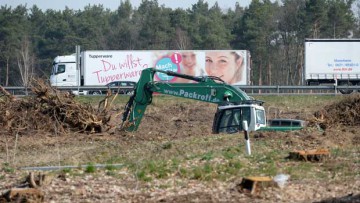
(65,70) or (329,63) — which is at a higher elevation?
(329,63)

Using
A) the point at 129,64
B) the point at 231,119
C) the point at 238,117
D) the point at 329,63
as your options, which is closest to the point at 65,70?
the point at 129,64

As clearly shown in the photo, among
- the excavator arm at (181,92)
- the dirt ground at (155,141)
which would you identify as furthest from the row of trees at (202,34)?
the excavator arm at (181,92)

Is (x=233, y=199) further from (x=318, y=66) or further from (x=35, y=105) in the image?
(x=318, y=66)

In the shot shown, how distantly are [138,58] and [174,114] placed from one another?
20.6 m

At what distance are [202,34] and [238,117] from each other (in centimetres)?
6903

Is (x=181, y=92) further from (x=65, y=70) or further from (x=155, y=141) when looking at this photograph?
(x=65, y=70)

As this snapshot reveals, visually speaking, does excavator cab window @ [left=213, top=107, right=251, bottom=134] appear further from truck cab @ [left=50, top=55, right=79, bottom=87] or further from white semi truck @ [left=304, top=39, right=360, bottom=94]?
truck cab @ [left=50, top=55, right=79, bottom=87]

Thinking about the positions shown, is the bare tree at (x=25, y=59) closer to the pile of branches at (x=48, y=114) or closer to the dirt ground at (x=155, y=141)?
the dirt ground at (x=155, y=141)

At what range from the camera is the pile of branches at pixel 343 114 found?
30859 mm

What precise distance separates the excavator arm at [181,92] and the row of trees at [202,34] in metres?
49.5

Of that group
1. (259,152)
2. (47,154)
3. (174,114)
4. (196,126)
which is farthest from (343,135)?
(174,114)

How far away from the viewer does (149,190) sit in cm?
1598

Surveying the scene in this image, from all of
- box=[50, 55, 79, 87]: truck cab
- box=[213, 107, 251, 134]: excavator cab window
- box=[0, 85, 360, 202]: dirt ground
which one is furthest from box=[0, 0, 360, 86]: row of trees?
box=[213, 107, 251, 134]: excavator cab window

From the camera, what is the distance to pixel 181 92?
31359 millimetres
